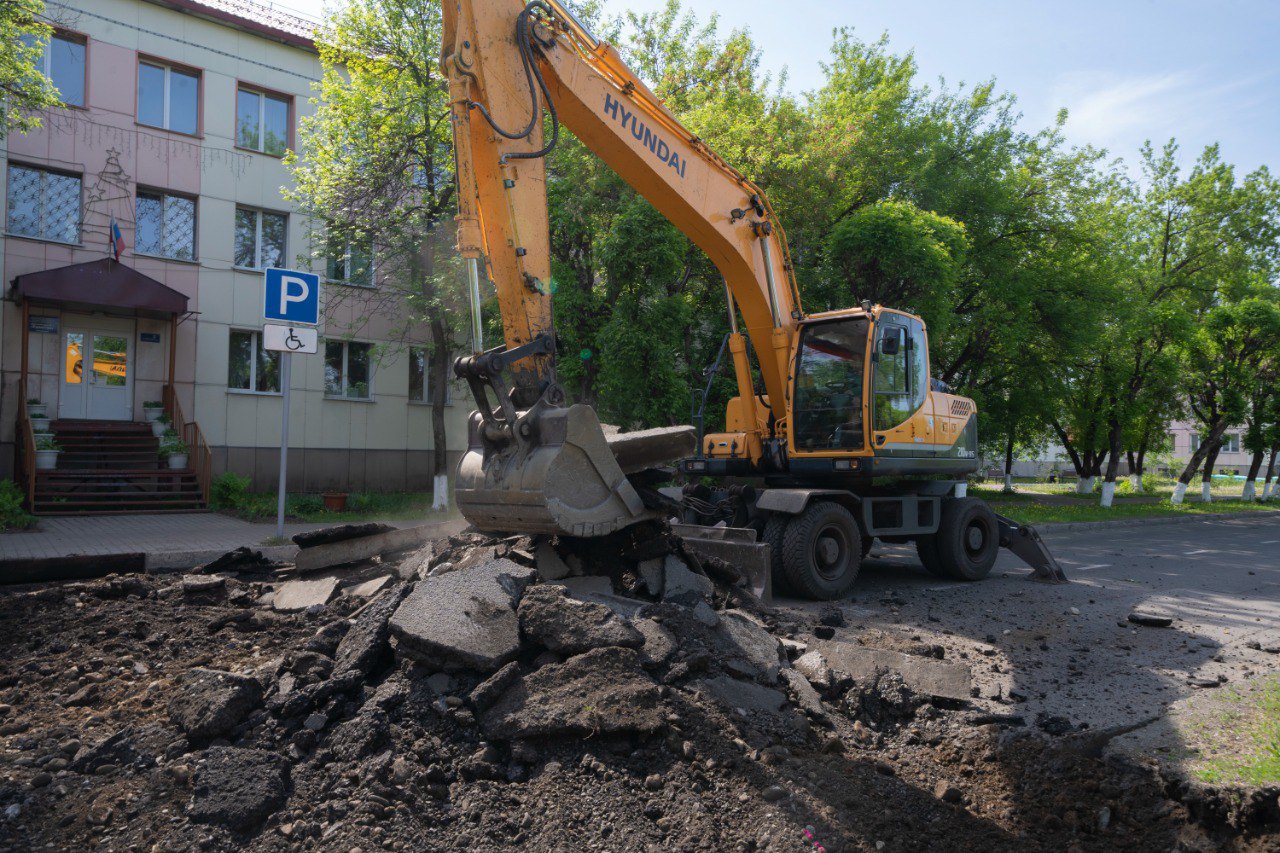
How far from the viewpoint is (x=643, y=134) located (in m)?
7.70

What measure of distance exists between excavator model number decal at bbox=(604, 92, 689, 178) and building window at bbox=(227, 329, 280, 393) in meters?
14.0

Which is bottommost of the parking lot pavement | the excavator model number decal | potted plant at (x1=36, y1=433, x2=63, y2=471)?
the parking lot pavement

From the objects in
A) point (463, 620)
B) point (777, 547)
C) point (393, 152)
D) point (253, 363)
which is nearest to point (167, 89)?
point (253, 363)

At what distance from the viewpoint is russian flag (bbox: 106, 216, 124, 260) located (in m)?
16.9

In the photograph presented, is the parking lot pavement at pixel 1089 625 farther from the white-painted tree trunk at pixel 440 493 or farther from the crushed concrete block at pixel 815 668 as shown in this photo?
the white-painted tree trunk at pixel 440 493

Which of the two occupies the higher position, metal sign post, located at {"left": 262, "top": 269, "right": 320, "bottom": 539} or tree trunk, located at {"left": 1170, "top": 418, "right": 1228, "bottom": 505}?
metal sign post, located at {"left": 262, "top": 269, "right": 320, "bottom": 539}

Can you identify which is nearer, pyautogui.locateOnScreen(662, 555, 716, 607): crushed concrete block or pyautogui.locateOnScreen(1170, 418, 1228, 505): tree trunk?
pyautogui.locateOnScreen(662, 555, 716, 607): crushed concrete block

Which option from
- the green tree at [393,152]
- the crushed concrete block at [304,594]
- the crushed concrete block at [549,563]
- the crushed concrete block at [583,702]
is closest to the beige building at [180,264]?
the green tree at [393,152]

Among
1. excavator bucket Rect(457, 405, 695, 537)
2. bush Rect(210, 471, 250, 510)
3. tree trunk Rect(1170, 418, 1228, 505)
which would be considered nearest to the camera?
excavator bucket Rect(457, 405, 695, 537)

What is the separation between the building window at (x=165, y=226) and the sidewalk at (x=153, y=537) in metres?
6.47

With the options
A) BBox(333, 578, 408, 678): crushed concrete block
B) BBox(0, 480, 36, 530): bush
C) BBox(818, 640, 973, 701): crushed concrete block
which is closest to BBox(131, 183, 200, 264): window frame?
BBox(0, 480, 36, 530): bush

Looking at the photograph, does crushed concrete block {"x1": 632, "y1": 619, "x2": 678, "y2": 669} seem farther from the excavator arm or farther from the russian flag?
the russian flag

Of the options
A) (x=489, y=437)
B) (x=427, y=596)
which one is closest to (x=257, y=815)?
(x=427, y=596)

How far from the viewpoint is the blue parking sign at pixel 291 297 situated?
9984 millimetres
